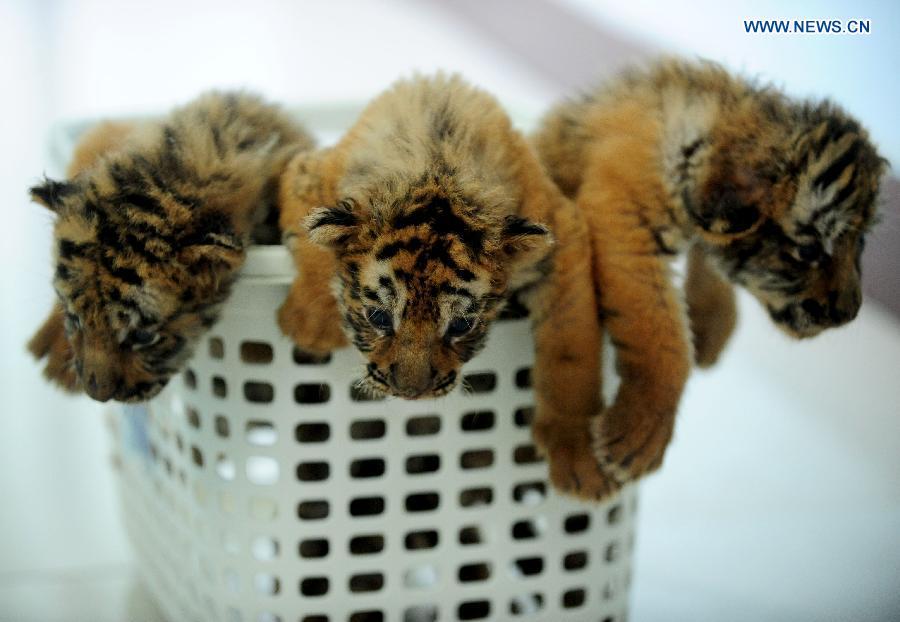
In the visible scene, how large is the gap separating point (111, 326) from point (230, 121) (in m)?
0.39

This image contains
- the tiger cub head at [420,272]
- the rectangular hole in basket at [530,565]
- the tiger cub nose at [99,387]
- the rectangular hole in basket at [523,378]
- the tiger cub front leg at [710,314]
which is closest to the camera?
the tiger cub head at [420,272]

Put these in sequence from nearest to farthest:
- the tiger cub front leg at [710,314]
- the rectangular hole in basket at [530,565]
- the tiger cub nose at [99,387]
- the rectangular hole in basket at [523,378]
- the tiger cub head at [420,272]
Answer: the tiger cub head at [420,272], the tiger cub nose at [99,387], the rectangular hole in basket at [523,378], the rectangular hole in basket at [530,565], the tiger cub front leg at [710,314]

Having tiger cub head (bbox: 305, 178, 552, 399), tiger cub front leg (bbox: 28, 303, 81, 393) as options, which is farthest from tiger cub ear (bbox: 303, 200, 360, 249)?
tiger cub front leg (bbox: 28, 303, 81, 393)

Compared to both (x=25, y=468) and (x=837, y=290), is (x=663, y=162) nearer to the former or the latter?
(x=837, y=290)

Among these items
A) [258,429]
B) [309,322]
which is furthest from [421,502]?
[309,322]

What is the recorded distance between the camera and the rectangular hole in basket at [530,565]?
1.31 meters

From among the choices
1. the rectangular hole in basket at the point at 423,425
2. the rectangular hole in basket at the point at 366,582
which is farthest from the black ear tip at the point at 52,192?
the rectangular hole in basket at the point at 366,582

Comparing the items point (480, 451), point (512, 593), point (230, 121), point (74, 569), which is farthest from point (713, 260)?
point (74, 569)

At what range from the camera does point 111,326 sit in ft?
3.53

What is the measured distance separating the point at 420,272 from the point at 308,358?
240 millimetres

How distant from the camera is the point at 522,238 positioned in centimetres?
101

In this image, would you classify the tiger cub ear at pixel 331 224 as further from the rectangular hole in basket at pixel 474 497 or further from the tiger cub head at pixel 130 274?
the rectangular hole in basket at pixel 474 497

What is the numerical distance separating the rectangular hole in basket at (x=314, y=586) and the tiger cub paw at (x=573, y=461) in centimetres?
36

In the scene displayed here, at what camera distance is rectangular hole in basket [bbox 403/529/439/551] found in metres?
1.28
